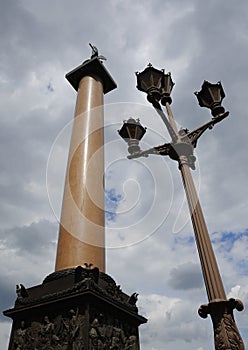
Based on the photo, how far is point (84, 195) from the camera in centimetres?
968

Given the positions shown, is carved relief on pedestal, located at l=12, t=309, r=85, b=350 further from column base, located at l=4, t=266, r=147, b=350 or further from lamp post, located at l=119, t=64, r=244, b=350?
lamp post, located at l=119, t=64, r=244, b=350

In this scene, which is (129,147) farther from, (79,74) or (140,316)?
(79,74)

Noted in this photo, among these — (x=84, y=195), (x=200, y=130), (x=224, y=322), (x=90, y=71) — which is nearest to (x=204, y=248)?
(x=224, y=322)

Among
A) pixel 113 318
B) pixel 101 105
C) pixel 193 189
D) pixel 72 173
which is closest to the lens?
pixel 193 189

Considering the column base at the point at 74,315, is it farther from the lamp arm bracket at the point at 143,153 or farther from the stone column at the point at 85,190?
the lamp arm bracket at the point at 143,153

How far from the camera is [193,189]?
679 centimetres

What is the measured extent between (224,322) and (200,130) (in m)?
4.22

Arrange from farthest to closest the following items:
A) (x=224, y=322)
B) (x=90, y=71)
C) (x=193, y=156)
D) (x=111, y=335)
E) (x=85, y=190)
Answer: (x=90, y=71), (x=85, y=190), (x=193, y=156), (x=111, y=335), (x=224, y=322)

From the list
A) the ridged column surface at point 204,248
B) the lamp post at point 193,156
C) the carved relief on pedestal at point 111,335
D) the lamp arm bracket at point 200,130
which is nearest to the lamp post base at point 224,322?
the lamp post at point 193,156

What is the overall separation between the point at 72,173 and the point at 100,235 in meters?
2.13

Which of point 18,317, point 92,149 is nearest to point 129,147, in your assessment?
point 92,149

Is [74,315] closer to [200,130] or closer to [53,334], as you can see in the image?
[53,334]

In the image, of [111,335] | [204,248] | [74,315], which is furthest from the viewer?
[111,335]

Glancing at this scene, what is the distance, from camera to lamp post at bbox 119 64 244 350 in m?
4.98
